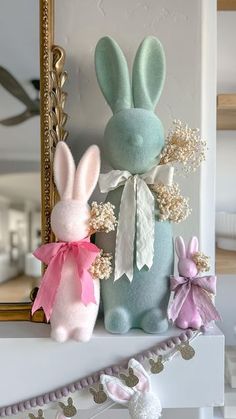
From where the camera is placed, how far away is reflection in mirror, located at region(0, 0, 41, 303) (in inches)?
29.6

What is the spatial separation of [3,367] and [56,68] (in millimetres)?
→ 494

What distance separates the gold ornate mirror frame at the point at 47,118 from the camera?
737 mm

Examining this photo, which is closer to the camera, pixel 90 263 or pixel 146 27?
pixel 90 263

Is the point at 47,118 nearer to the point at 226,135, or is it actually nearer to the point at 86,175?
the point at 86,175

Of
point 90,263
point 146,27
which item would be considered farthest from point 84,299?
point 146,27

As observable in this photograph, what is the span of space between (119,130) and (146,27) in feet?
0.81

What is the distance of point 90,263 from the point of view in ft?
2.13

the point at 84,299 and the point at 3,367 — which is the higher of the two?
the point at 84,299

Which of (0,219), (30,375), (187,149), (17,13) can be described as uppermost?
(17,13)

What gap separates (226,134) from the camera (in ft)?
3.47

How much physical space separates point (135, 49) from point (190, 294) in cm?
44

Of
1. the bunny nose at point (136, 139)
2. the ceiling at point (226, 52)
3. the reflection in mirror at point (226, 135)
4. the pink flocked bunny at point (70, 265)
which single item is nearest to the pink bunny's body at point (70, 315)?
the pink flocked bunny at point (70, 265)

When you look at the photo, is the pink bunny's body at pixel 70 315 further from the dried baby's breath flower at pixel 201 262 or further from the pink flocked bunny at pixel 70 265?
the dried baby's breath flower at pixel 201 262

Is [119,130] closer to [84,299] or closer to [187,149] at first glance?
[187,149]
